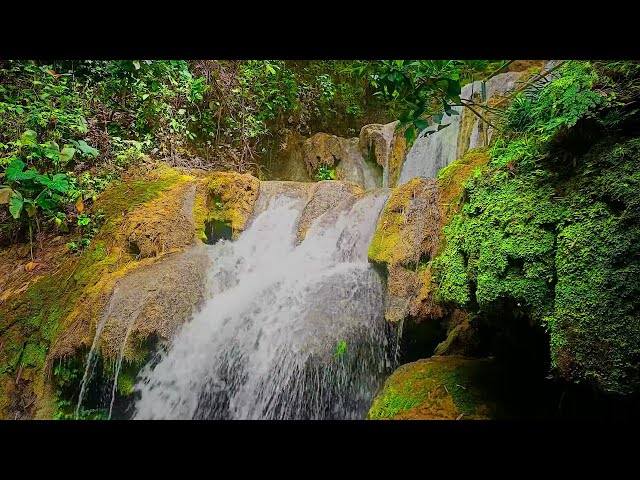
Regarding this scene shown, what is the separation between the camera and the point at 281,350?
300 cm

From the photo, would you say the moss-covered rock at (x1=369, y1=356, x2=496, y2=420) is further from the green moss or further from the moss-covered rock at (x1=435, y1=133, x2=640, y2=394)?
the moss-covered rock at (x1=435, y1=133, x2=640, y2=394)

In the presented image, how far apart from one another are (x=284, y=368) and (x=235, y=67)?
20.2 feet

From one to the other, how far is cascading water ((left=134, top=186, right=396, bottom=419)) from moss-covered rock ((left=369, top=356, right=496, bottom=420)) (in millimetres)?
678

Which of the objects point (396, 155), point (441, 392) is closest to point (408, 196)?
point (441, 392)

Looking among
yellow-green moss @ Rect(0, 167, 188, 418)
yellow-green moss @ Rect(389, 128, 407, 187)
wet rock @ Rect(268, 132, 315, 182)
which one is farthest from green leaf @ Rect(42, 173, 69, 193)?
yellow-green moss @ Rect(389, 128, 407, 187)

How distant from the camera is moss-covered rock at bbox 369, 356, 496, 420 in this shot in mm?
1877

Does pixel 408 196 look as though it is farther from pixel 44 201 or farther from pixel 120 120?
pixel 120 120

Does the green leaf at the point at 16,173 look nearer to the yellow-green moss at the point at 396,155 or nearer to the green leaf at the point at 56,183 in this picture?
the green leaf at the point at 56,183

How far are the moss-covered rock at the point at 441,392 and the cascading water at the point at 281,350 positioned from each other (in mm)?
678

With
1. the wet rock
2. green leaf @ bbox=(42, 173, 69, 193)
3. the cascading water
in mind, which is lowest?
the cascading water

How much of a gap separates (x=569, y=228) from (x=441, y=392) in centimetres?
115

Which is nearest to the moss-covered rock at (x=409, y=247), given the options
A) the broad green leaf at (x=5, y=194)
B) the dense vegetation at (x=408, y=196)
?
the dense vegetation at (x=408, y=196)

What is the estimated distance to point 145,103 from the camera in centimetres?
506
